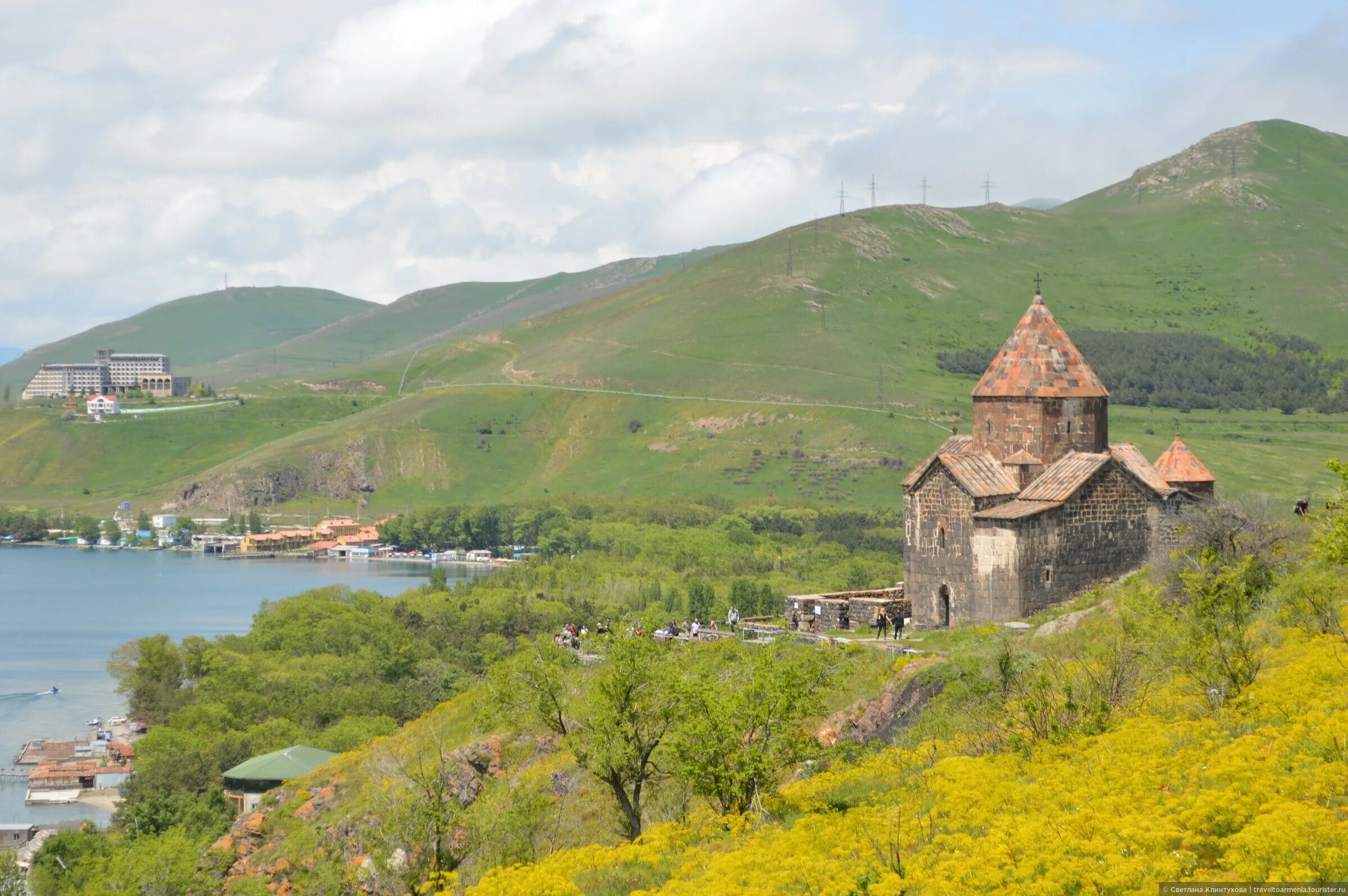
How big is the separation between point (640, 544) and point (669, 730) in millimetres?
127995

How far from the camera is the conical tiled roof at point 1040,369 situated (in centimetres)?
3938

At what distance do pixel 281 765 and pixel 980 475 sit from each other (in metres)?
29.6

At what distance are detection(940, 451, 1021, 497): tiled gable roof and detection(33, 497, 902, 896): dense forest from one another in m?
9.50

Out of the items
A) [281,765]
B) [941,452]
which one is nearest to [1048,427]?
[941,452]

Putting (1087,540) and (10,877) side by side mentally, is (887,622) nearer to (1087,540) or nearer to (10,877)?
(1087,540)

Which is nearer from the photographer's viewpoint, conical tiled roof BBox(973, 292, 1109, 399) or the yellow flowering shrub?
the yellow flowering shrub

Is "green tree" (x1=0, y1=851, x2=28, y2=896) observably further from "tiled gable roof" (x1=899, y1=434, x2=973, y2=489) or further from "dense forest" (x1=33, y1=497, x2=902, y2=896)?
"tiled gable roof" (x1=899, y1=434, x2=973, y2=489)

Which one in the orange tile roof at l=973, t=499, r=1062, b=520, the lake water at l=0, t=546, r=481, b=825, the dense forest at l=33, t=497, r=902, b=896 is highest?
the orange tile roof at l=973, t=499, r=1062, b=520

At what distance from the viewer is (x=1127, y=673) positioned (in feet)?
79.7

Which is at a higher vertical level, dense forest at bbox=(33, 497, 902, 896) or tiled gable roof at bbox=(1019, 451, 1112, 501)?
tiled gable roof at bbox=(1019, 451, 1112, 501)

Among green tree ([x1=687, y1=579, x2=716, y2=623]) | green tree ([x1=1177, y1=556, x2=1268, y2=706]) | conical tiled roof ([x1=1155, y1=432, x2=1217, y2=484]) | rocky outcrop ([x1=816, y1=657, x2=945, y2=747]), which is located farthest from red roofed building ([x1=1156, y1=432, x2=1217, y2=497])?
green tree ([x1=687, y1=579, x2=716, y2=623])

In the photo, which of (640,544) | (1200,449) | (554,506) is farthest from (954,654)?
(554,506)

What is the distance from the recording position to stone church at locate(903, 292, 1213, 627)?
37406 mm

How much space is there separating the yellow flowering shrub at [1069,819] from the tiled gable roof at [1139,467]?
14299 millimetres
